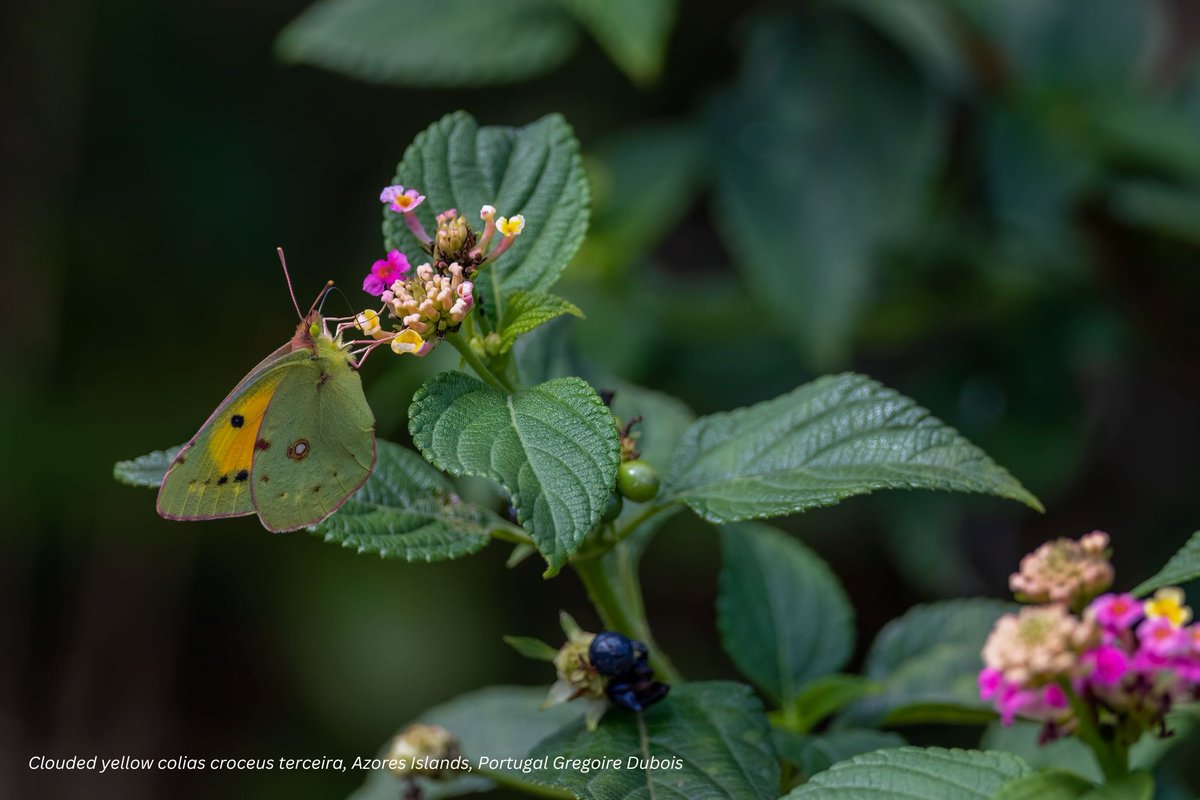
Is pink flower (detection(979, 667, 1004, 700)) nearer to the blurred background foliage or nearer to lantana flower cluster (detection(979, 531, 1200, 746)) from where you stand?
lantana flower cluster (detection(979, 531, 1200, 746))

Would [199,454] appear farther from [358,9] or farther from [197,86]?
[197,86]

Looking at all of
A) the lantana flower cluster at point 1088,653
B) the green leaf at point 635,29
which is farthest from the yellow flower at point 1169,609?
the green leaf at point 635,29

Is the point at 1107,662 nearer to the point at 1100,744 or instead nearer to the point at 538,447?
the point at 1100,744

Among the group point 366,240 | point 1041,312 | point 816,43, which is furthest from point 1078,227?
point 366,240

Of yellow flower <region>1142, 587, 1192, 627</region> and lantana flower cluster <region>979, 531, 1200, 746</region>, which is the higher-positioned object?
yellow flower <region>1142, 587, 1192, 627</region>

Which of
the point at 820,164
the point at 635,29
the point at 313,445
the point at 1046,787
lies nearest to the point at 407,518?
the point at 313,445

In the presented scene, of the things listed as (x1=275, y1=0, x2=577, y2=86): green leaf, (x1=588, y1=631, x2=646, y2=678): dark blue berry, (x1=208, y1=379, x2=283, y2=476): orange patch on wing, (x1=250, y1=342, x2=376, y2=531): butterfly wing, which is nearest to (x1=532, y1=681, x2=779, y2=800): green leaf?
(x1=588, y1=631, x2=646, y2=678): dark blue berry
